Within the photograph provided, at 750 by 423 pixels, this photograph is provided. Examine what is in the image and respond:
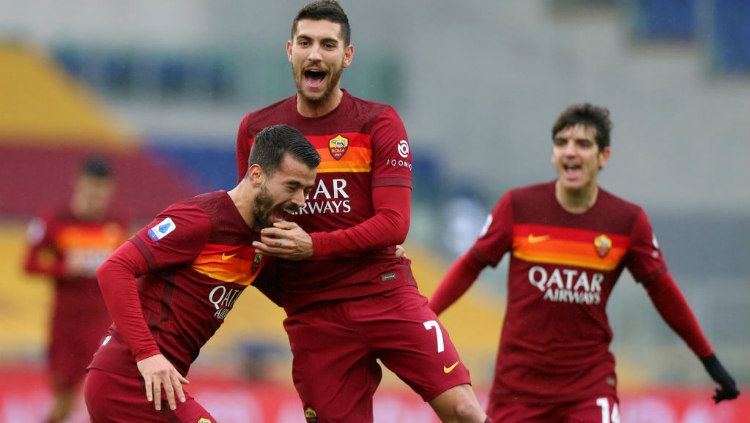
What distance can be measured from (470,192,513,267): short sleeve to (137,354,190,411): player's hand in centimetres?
232

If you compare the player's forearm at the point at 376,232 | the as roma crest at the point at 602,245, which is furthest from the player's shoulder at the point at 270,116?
the as roma crest at the point at 602,245

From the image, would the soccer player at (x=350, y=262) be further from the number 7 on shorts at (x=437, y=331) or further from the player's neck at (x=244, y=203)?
the player's neck at (x=244, y=203)

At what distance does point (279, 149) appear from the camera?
6.11 metres

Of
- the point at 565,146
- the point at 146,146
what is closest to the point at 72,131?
the point at 146,146

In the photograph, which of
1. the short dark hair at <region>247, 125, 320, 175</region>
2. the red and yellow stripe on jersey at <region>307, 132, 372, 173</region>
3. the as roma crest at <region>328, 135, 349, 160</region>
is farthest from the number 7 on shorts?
the short dark hair at <region>247, 125, 320, 175</region>

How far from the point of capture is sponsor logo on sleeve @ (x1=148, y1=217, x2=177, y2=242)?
5.96 m

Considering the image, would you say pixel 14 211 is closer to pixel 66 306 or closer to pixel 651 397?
pixel 66 306

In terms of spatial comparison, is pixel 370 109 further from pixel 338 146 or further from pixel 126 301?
pixel 126 301

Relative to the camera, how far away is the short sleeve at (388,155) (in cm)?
654

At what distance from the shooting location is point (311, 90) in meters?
6.54

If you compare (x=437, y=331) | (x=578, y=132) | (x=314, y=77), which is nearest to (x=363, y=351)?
(x=437, y=331)

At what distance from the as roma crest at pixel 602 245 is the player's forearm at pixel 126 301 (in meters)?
Answer: 2.70

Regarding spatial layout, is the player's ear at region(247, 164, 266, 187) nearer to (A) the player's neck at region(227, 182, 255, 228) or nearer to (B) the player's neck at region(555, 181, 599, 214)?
(A) the player's neck at region(227, 182, 255, 228)

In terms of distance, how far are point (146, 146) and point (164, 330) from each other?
15.6 meters
